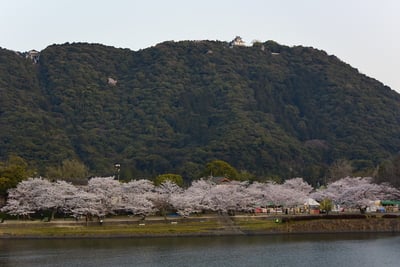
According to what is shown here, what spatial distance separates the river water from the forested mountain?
55.3 m

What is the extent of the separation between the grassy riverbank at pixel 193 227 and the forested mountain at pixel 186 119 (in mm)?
45743

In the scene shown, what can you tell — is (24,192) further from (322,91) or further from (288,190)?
(322,91)

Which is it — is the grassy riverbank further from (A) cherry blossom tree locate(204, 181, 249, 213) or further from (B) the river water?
(A) cherry blossom tree locate(204, 181, 249, 213)

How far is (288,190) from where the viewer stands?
84938mm

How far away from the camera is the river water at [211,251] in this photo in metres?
49.3

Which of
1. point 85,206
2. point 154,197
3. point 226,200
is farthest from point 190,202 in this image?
point 85,206

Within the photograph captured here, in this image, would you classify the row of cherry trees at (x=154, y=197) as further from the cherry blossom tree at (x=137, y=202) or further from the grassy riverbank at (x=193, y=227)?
the grassy riverbank at (x=193, y=227)

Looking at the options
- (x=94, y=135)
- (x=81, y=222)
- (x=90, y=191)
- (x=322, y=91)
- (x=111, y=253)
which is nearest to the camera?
(x=111, y=253)

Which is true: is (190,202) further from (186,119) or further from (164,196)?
(186,119)

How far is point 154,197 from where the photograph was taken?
251 feet

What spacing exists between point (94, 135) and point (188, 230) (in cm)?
9476

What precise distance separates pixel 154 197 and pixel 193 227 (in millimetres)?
10554

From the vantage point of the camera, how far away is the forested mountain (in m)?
138

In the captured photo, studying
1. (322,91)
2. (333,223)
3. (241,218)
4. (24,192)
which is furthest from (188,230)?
(322,91)
